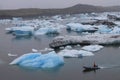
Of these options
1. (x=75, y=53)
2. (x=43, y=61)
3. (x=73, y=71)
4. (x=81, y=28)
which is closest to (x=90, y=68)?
(x=73, y=71)

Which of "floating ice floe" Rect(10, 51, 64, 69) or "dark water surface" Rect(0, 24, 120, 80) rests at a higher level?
"floating ice floe" Rect(10, 51, 64, 69)

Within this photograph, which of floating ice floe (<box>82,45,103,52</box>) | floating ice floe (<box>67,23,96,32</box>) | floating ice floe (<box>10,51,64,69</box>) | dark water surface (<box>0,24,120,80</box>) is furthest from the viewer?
floating ice floe (<box>67,23,96,32</box>)

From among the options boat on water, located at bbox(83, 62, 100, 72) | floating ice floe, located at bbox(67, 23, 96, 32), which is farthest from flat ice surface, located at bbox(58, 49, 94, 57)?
floating ice floe, located at bbox(67, 23, 96, 32)

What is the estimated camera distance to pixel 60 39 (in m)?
11.3

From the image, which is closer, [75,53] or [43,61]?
[43,61]

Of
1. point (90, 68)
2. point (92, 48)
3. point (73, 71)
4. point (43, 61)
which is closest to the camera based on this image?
point (73, 71)

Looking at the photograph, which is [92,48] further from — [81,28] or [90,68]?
[81,28]

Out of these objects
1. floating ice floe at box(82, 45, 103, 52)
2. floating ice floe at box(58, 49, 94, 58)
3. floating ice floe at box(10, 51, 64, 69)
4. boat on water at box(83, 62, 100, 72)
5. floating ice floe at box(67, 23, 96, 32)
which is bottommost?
floating ice floe at box(67, 23, 96, 32)

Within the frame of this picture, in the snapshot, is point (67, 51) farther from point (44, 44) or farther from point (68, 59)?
point (44, 44)

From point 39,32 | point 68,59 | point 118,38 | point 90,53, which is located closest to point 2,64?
point 68,59

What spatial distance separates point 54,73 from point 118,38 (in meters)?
4.29

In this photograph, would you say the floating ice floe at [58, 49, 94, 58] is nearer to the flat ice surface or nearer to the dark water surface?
the flat ice surface

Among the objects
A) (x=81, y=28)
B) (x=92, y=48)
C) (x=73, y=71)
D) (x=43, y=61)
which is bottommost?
(x=81, y=28)

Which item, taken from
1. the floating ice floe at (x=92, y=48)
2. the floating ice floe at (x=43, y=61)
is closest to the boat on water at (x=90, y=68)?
the floating ice floe at (x=43, y=61)
